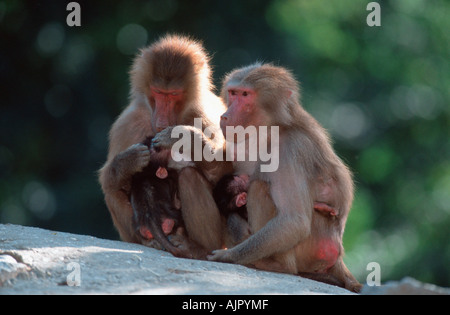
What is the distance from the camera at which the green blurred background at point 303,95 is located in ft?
41.1

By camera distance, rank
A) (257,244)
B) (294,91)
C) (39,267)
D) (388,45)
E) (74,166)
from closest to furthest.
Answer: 1. (39,267)
2. (257,244)
3. (294,91)
4. (74,166)
5. (388,45)

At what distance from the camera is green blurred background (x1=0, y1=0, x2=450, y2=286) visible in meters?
12.5

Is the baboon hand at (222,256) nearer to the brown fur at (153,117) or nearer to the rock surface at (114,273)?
the rock surface at (114,273)

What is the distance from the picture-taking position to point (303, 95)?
472 inches

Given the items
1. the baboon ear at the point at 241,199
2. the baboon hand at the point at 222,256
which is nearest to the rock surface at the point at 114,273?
the baboon hand at the point at 222,256

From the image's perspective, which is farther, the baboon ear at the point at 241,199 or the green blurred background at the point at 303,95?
the green blurred background at the point at 303,95

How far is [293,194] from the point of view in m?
4.98

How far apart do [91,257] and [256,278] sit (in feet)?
3.25

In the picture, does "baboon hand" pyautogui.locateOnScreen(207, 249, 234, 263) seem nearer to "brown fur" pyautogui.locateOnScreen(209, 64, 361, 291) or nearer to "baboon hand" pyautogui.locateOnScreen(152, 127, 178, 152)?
"brown fur" pyautogui.locateOnScreen(209, 64, 361, 291)

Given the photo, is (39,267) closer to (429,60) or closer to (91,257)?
(91,257)

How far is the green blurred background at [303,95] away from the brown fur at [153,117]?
544 centimetres

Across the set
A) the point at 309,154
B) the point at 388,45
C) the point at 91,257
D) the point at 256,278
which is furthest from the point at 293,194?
the point at 388,45

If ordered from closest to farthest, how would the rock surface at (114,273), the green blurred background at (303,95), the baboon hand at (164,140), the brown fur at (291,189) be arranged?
1. the rock surface at (114,273)
2. the brown fur at (291,189)
3. the baboon hand at (164,140)
4. the green blurred background at (303,95)

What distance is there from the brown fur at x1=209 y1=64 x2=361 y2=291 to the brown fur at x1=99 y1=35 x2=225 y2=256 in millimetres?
352
